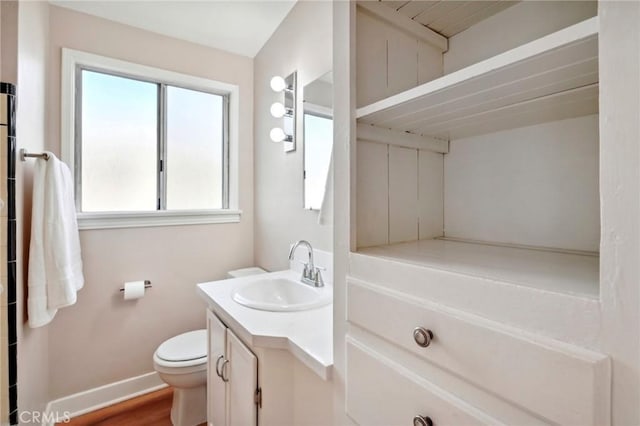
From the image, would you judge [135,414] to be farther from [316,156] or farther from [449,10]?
[449,10]

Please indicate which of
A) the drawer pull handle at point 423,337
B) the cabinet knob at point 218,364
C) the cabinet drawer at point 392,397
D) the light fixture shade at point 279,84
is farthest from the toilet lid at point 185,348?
the light fixture shade at point 279,84

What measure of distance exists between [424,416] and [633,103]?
0.59 metres

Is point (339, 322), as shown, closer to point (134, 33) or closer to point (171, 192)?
point (171, 192)

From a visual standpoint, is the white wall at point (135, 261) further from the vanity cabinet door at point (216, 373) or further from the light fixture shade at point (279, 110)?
the vanity cabinet door at point (216, 373)

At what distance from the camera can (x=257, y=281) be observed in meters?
1.66

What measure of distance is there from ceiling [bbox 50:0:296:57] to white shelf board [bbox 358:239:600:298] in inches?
72.1

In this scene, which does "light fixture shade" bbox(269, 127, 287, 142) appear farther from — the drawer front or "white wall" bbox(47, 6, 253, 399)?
the drawer front

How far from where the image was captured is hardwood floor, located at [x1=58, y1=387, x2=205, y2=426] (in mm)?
1848

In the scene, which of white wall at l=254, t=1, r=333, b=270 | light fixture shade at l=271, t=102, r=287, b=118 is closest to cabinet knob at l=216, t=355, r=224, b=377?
white wall at l=254, t=1, r=333, b=270

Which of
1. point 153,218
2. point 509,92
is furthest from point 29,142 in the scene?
point 509,92

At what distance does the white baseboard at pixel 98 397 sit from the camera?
1.84 metres

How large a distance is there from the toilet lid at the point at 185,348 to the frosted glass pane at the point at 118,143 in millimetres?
943

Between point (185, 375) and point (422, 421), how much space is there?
1514mm

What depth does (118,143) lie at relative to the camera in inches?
82.7
